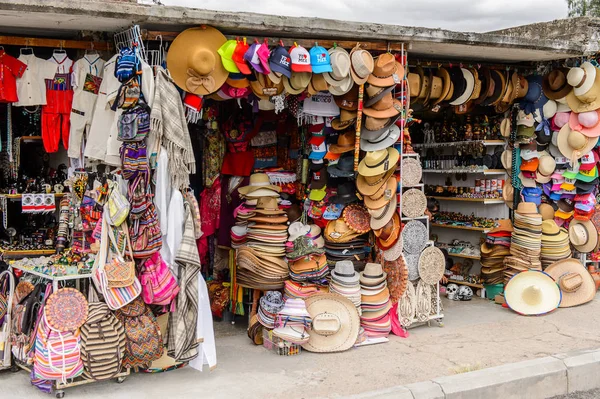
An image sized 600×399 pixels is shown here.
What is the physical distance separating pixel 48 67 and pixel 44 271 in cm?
179

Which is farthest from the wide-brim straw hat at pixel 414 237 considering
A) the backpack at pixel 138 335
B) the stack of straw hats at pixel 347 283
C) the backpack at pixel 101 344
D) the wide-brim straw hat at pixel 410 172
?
the backpack at pixel 101 344

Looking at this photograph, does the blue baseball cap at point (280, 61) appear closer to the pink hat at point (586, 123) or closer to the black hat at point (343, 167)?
the black hat at point (343, 167)

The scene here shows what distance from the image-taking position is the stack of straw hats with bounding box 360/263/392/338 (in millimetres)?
6082

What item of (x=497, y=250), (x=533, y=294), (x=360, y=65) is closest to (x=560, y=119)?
(x=497, y=250)

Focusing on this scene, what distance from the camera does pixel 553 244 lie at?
7461mm

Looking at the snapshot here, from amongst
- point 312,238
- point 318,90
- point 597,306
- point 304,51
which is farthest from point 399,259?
point 597,306

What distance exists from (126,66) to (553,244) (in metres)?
5.36

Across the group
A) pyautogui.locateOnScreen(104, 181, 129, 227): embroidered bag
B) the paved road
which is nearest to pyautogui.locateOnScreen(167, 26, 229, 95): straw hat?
pyautogui.locateOnScreen(104, 181, 129, 227): embroidered bag

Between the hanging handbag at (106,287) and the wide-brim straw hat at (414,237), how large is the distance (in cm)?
282

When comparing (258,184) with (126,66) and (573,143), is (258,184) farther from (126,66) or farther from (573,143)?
(573,143)

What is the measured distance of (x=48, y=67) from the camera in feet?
17.6

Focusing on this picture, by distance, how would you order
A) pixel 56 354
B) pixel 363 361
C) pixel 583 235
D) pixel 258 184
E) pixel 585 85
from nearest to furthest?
pixel 56 354, pixel 363 361, pixel 258 184, pixel 585 85, pixel 583 235

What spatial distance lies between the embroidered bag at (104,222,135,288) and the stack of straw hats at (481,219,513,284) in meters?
4.65

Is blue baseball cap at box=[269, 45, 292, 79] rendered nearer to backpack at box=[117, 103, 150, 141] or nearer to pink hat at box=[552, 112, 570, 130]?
backpack at box=[117, 103, 150, 141]
